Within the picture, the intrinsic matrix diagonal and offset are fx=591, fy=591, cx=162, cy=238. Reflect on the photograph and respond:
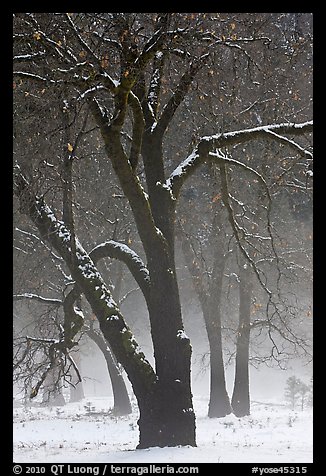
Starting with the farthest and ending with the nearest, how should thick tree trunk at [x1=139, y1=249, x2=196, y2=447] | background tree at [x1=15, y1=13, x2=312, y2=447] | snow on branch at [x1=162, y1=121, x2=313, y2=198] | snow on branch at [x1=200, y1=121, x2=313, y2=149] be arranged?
snow on branch at [x1=162, y1=121, x2=313, y2=198] < snow on branch at [x1=200, y1=121, x2=313, y2=149] < thick tree trunk at [x1=139, y1=249, x2=196, y2=447] < background tree at [x1=15, y1=13, x2=312, y2=447]

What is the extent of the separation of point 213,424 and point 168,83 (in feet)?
32.5

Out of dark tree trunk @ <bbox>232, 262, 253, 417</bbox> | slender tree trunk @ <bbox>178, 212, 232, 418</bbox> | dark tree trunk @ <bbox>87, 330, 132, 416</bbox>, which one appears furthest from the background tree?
dark tree trunk @ <bbox>87, 330, 132, 416</bbox>

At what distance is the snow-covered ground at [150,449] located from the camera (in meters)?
8.71

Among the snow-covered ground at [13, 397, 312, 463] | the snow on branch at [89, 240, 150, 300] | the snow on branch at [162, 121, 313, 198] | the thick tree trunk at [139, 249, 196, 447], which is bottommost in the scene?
the snow-covered ground at [13, 397, 312, 463]

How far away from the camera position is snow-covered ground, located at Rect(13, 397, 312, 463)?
8707 millimetres

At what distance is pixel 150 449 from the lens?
31.2ft

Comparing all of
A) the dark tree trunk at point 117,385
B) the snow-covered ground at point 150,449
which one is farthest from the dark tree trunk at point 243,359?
the dark tree trunk at point 117,385

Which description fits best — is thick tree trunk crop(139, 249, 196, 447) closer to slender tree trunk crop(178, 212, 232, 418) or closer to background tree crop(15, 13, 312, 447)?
background tree crop(15, 13, 312, 447)

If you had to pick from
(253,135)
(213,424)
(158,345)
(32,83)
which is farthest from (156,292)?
(213,424)

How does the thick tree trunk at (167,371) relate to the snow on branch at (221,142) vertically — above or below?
below

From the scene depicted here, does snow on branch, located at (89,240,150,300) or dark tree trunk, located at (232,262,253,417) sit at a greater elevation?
snow on branch, located at (89,240,150,300)

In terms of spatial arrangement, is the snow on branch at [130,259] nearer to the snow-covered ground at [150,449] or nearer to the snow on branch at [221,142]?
the snow on branch at [221,142]

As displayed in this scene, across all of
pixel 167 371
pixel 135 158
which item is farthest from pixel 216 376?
pixel 135 158
